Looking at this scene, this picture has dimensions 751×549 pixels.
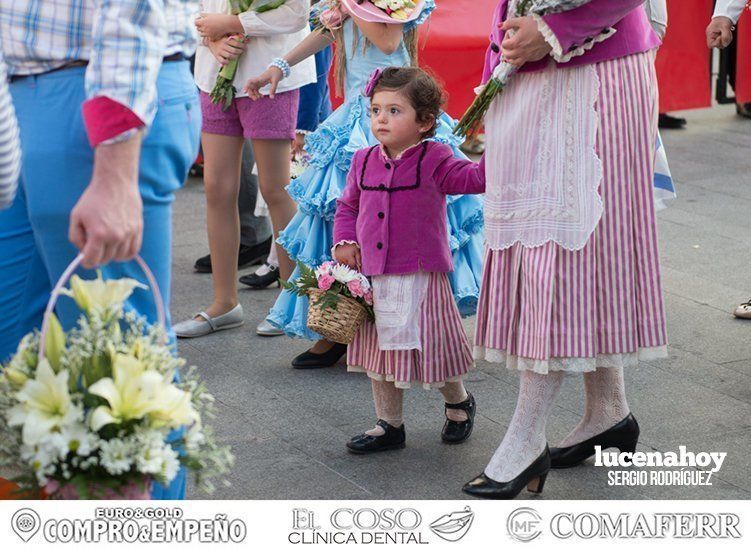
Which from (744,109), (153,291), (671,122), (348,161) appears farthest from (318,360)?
(744,109)

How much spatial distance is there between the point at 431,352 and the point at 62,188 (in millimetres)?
1665

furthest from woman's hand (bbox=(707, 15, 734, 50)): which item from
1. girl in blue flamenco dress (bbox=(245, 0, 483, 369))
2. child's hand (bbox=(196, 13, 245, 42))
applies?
child's hand (bbox=(196, 13, 245, 42))

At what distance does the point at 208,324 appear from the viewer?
518cm

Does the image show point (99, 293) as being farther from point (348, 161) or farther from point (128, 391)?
point (348, 161)

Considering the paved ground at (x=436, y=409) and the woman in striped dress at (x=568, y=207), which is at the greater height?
the woman in striped dress at (x=568, y=207)

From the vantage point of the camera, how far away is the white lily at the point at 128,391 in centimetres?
216

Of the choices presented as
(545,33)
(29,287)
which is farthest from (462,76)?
(29,287)

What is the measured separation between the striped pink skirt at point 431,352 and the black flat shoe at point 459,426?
0.53 ft

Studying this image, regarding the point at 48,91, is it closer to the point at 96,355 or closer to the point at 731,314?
the point at 96,355

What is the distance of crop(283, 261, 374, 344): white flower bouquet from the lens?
376 cm

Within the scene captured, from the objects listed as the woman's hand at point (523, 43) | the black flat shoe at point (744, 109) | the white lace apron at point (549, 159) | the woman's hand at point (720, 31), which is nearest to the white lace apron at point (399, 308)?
the white lace apron at point (549, 159)

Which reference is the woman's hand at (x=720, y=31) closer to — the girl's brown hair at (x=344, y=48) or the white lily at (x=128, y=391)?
the girl's brown hair at (x=344, y=48)

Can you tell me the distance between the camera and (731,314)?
5.27 meters

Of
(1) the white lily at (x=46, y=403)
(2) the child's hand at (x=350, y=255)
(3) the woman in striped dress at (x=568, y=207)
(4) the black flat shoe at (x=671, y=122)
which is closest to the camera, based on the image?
(1) the white lily at (x=46, y=403)
